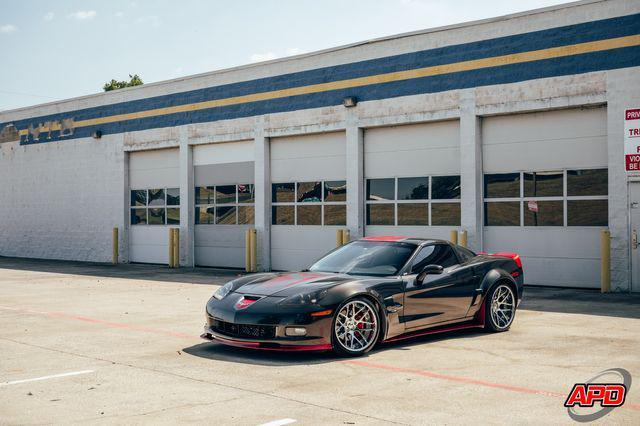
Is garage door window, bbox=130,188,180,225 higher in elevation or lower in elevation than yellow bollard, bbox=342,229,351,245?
higher

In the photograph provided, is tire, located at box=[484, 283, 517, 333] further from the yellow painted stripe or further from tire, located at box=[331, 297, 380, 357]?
the yellow painted stripe

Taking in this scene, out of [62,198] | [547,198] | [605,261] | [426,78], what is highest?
[426,78]

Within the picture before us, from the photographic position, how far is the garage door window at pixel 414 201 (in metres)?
17.8

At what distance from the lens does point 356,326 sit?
7.89 metres

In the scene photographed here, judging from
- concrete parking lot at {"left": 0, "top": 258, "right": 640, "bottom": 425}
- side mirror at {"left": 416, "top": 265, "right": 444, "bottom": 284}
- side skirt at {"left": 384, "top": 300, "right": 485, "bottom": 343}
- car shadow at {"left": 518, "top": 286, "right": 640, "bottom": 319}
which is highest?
side mirror at {"left": 416, "top": 265, "right": 444, "bottom": 284}

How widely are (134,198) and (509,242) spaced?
47.0 ft

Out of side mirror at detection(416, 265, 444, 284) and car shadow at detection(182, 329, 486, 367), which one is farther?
side mirror at detection(416, 265, 444, 284)

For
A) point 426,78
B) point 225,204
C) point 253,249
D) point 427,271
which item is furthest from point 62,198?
point 427,271

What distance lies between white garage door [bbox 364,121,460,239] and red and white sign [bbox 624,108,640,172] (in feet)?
12.8

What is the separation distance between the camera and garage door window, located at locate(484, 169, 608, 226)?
15578mm

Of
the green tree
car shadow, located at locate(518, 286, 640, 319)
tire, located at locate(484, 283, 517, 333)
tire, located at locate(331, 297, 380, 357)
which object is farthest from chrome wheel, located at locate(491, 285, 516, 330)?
the green tree

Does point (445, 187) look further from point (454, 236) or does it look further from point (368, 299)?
point (368, 299)

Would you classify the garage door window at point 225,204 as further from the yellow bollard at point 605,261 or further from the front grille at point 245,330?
the front grille at point 245,330

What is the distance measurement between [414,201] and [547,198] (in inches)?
133
